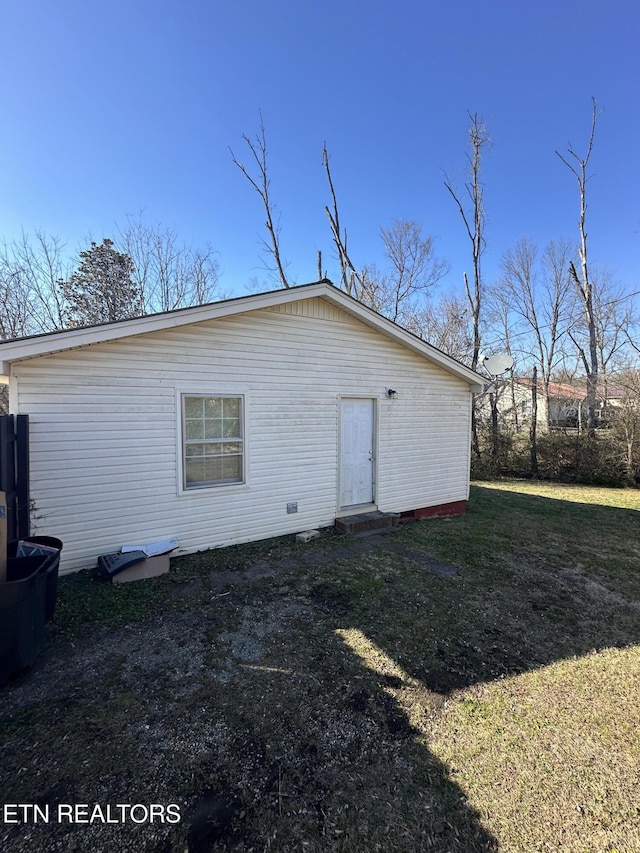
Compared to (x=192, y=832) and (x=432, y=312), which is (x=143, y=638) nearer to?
(x=192, y=832)

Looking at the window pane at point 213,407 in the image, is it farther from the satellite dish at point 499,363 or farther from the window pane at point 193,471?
the satellite dish at point 499,363

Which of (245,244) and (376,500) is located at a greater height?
(245,244)

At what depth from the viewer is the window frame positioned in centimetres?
492

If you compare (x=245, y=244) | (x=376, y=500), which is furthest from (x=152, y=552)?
(x=245, y=244)

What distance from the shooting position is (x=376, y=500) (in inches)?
264

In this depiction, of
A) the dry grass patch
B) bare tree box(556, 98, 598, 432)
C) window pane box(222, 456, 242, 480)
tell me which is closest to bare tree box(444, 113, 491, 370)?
bare tree box(556, 98, 598, 432)

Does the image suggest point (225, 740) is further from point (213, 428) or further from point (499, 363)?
point (499, 363)

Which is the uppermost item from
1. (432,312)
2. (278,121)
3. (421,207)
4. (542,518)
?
(278,121)

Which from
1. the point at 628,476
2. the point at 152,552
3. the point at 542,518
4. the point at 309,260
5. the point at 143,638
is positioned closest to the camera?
the point at 143,638

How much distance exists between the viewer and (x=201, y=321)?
4859mm

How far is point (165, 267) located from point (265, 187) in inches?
210

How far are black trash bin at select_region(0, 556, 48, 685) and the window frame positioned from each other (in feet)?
7.09

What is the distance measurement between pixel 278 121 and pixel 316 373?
43.6 feet

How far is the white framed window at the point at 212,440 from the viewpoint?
5023 millimetres
